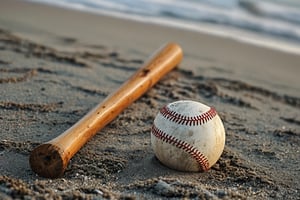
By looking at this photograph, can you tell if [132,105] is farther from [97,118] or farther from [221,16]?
[221,16]

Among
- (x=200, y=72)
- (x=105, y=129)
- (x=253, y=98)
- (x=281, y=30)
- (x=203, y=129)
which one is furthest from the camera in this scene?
(x=281, y=30)

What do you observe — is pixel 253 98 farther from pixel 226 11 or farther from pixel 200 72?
pixel 226 11

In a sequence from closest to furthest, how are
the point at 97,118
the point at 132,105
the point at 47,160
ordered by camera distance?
the point at 47,160, the point at 97,118, the point at 132,105

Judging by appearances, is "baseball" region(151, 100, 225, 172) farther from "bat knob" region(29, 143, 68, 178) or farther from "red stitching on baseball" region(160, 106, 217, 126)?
"bat knob" region(29, 143, 68, 178)

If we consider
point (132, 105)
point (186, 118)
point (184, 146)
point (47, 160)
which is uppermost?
point (186, 118)

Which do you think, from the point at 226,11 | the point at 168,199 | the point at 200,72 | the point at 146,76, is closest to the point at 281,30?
the point at 226,11

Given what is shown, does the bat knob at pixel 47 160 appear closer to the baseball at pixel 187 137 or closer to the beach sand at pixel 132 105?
the beach sand at pixel 132 105

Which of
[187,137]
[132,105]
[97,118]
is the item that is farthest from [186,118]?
[132,105]
